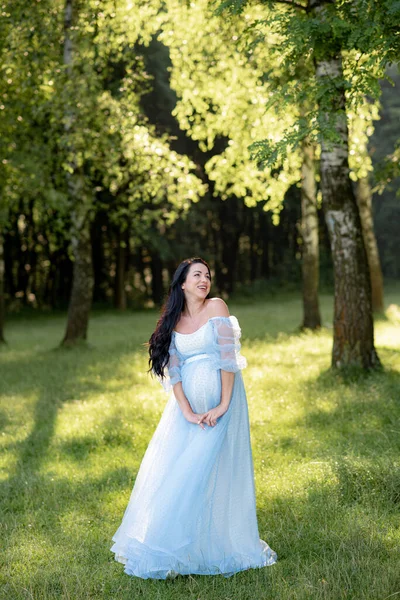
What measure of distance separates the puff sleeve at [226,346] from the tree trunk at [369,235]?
15.4 m

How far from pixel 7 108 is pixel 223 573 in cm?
1243

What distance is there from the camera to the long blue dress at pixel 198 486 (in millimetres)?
4832

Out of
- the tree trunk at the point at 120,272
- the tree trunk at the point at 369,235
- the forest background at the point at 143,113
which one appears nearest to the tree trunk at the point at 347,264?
the forest background at the point at 143,113

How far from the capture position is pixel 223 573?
4.81 metres

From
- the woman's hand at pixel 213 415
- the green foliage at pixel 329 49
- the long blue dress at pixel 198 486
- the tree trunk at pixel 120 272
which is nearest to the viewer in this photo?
the long blue dress at pixel 198 486

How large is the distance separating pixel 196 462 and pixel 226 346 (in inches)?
32.0

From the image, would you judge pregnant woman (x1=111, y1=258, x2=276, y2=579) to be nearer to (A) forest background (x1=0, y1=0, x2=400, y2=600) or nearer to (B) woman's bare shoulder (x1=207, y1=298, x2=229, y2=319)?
(B) woman's bare shoulder (x1=207, y1=298, x2=229, y2=319)

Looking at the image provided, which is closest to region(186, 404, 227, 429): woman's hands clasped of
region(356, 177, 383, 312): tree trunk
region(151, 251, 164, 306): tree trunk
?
region(356, 177, 383, 312): tree trunk

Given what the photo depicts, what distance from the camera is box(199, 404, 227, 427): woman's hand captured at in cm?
496

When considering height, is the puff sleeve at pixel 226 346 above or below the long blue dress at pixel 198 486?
above

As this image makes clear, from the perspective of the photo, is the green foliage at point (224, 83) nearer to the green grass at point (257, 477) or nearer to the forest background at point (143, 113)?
the forest background at point (143, 113)

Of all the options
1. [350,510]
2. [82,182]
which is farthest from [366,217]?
[350,510]

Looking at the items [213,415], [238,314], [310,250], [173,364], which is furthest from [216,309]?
[238,314]

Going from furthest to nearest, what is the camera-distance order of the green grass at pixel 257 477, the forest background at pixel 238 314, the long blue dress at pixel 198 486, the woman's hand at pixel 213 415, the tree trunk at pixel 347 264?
the tree trunk at pixel 347 264 → the forest background at pixel 238 314 → the woman's hand at pixel 213 415 → the long blue dress at pixel 198 486 → the green grass at pixel 257 477
